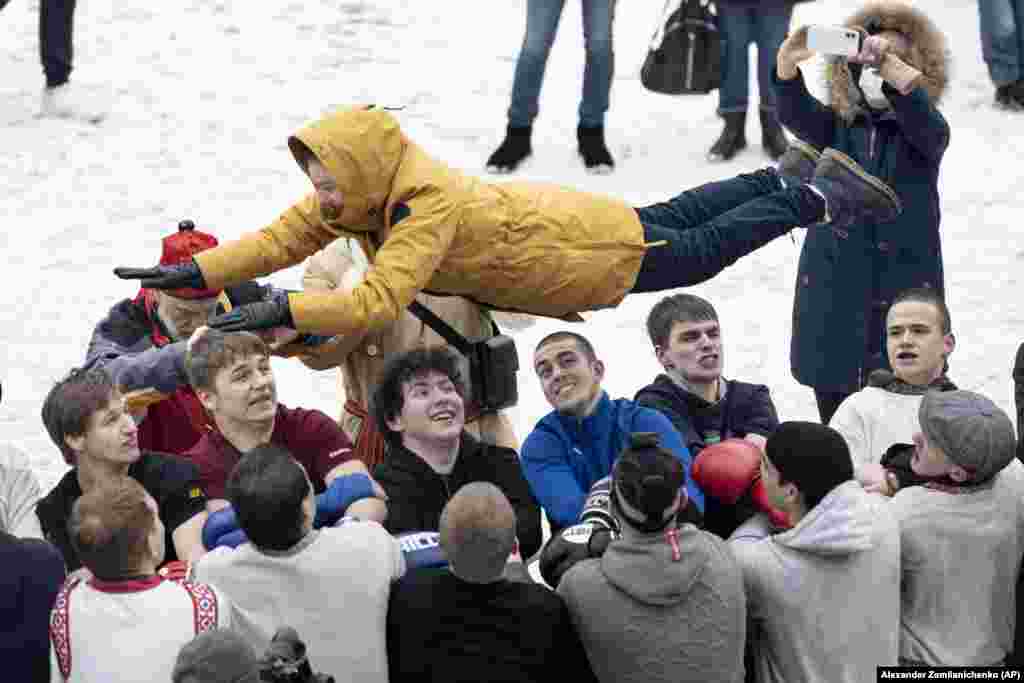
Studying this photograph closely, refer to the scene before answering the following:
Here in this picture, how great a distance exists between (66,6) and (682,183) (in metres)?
3.23

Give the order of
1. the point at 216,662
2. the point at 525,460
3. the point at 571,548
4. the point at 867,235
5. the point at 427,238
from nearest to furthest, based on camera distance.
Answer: the point at 216,662 < the point at 571,548 < the point at 427,238 < the point at 525,460 < the point at 867,235

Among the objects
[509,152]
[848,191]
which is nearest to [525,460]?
[848,191]

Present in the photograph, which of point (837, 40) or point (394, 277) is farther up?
point (837, 40)

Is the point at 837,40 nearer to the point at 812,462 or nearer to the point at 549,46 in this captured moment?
the point at 812,462

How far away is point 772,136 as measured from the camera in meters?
9.95

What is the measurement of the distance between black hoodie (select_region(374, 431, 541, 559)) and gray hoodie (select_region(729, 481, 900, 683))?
74cm

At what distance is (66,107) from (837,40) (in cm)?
529

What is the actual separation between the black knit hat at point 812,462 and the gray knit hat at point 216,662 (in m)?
1.40

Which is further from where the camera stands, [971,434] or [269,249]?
[269,249]

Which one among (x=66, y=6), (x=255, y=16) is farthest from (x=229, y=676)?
(x=255, y=16)

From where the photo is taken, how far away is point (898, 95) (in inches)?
248

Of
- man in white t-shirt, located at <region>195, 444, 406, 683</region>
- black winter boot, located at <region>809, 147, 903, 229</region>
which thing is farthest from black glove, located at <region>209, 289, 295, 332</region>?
black winter boot, located at <region>809, 147, 903, 229</region>

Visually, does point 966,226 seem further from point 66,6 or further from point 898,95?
point 66,6

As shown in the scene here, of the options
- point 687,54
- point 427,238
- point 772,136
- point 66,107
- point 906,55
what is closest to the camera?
point 427,238
